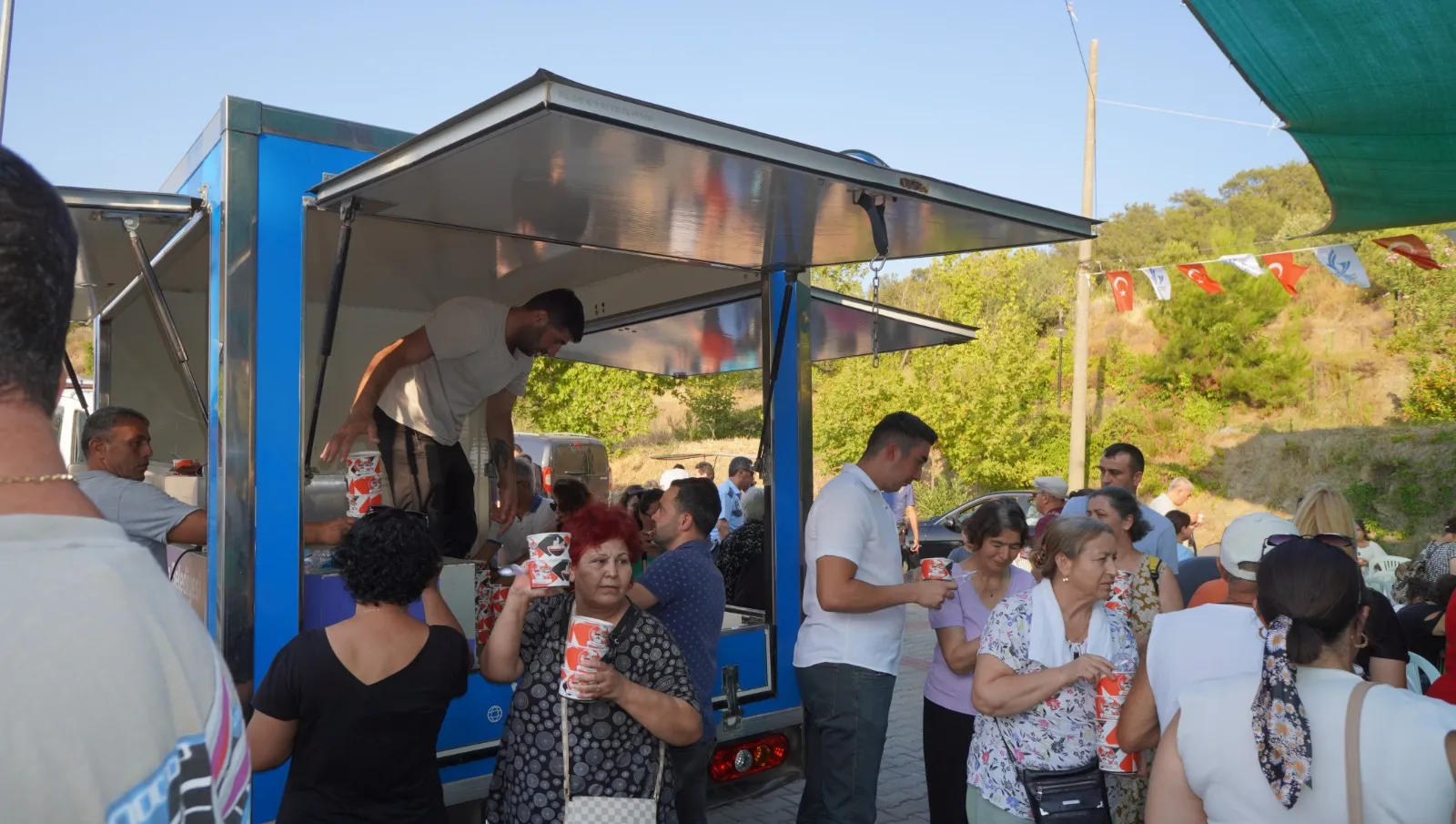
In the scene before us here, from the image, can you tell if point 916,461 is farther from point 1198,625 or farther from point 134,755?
point 134,755

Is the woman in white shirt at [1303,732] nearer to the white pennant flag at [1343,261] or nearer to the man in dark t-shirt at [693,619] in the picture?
the man in dark t-shirt at [693,619]

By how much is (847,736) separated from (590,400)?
8106 millimetres

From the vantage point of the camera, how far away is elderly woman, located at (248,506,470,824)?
2688 mm

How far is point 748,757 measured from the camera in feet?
Result: 14.1

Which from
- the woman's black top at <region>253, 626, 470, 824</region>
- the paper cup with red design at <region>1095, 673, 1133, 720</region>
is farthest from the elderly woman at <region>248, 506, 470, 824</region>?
the paper cup with red design at <region>1095, 673, 1133, 720</region>

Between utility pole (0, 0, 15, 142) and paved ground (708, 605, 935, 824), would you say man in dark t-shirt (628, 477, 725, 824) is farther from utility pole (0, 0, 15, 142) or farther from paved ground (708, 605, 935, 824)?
utility pole (0, 0, 15, 142)

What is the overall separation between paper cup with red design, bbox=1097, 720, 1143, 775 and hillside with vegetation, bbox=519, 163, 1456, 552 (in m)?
8.66

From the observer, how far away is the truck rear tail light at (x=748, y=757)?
417 cm

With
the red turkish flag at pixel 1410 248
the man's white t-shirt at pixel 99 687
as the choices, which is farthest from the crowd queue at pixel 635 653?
the red turkish flag at pixel 1410 248

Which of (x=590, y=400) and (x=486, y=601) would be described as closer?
(x=486, y=601)

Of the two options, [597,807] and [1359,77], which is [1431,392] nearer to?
[1359,77]

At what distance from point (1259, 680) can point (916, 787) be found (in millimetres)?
4639

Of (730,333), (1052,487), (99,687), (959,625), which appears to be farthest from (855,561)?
(1052,487)

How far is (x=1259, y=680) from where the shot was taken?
2.26 m
